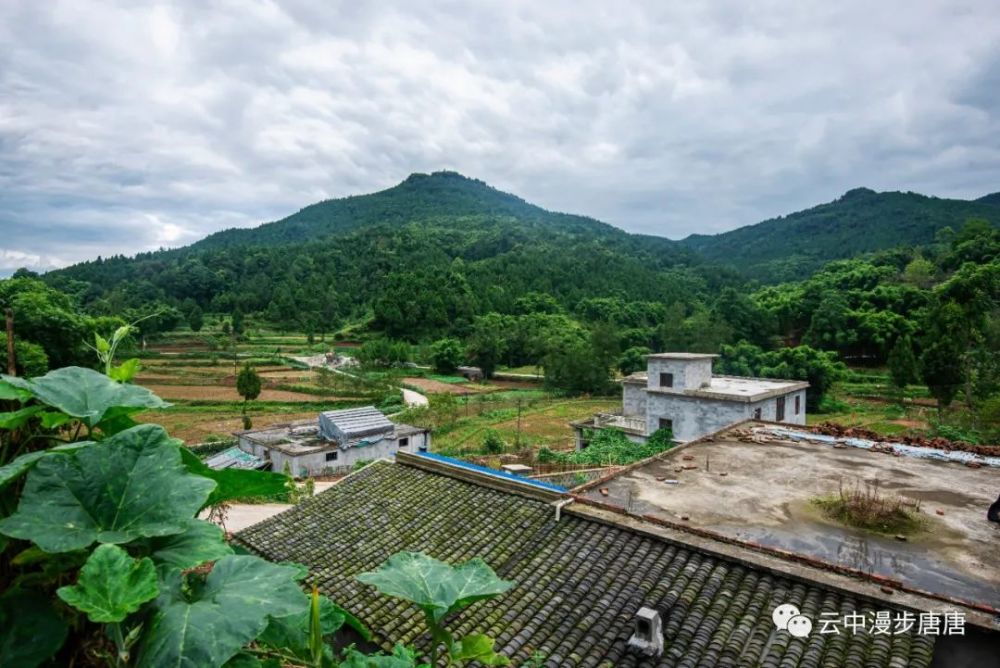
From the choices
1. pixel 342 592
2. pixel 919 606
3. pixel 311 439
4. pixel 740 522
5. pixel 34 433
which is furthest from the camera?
pixel 311 439

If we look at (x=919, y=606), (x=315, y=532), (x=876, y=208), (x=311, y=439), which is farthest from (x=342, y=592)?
(x=876, y=208)

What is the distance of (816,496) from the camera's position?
26.2ft

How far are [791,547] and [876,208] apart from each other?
124583 mm

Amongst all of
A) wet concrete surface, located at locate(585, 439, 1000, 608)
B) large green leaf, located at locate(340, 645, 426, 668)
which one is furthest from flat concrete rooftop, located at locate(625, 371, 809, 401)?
→ large green leaf, located at locate(340, 645, 426, 668)

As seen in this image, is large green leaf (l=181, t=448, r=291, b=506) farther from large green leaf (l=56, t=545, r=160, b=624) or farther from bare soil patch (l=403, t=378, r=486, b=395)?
bare soil patch (l=403, t=378, r=486, b=395)

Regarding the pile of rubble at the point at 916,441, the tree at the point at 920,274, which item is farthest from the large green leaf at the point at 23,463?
the tree at the point at 920,274

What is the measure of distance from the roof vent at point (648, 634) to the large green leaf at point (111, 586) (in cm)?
499

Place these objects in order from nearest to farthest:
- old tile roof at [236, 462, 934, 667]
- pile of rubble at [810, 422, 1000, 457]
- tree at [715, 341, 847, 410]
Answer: old tile roof at [236, 462, 934, 667], pile of rubble at [810, 422, 1000, 457], tree at [715, 341, 847, 410]

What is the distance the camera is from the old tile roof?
486cm

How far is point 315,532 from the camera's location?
815 cm

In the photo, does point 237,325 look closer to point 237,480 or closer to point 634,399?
point 634,399

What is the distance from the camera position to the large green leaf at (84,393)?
1.05 m

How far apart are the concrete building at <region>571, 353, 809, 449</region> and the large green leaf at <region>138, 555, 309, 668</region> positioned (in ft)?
60.4

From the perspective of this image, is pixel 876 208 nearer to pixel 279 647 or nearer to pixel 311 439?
pixel 311 439
